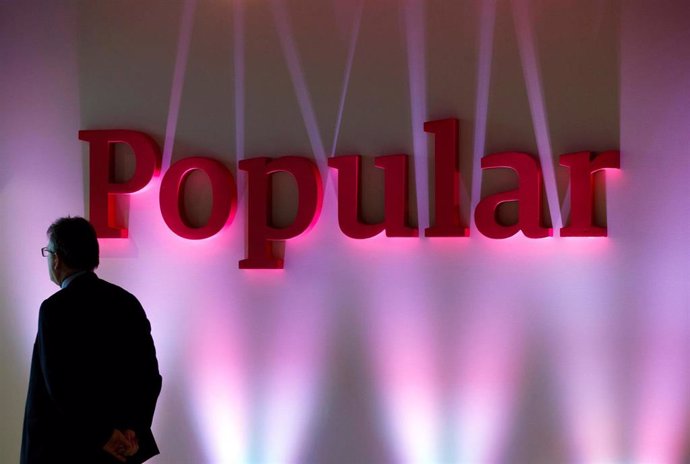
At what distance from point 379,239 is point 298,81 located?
0.91m

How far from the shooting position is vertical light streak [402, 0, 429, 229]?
4.28 metres

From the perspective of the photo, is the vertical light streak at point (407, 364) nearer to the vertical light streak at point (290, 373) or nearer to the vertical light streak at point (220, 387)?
the vertical light streak at point (290, 373)

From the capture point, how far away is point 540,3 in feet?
13.8

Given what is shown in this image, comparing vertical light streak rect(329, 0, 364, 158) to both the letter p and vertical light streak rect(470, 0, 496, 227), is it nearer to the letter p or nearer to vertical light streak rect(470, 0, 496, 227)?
vertical light streak rect(470, 0, 496, 227)

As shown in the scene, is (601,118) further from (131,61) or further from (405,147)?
(131,61)

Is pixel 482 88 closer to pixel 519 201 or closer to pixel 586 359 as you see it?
pixel 519 201

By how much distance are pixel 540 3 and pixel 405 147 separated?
936mm

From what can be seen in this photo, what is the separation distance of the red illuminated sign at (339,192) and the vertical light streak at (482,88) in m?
0.07

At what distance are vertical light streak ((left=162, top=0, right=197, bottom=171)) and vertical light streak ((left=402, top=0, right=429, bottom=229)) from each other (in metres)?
1.13

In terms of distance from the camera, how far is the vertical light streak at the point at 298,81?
14.5ft

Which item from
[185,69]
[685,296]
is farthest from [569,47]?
[185,69]

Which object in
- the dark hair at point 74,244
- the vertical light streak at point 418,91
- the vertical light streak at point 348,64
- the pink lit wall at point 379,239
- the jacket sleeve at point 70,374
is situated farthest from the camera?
the vertical light streak at point 348,64

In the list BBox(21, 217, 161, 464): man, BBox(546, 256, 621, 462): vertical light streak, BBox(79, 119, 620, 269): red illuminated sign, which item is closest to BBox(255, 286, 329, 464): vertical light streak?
BBox(79, 119, 620, 269): red illuminated sign

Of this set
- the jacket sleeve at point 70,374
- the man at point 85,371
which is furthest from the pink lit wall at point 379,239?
the jacket sleeve at point 70,374
